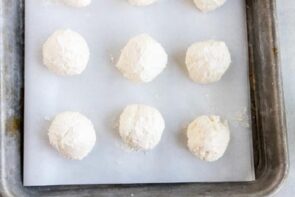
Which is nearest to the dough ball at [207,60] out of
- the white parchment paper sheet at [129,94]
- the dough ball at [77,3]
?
the white parchment paper sheet at [129,94]

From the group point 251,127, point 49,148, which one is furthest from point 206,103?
point 49,148

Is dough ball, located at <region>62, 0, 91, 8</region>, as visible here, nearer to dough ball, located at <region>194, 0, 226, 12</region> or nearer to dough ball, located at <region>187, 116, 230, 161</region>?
dough ball, located at <region>194, 0, 226, 12</region>

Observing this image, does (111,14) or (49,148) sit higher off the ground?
(111,14)

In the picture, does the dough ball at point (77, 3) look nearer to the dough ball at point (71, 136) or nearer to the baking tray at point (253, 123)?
the baking tray at point (253, 123)

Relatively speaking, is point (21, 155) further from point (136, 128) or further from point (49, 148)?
point (136, 128)

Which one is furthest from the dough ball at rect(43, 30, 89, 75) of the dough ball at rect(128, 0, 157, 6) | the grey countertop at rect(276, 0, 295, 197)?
the grey countertop at rect(276, 0, 295, 197)

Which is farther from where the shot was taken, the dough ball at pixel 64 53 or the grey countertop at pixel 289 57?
the grey countertop at pixel 289 57
